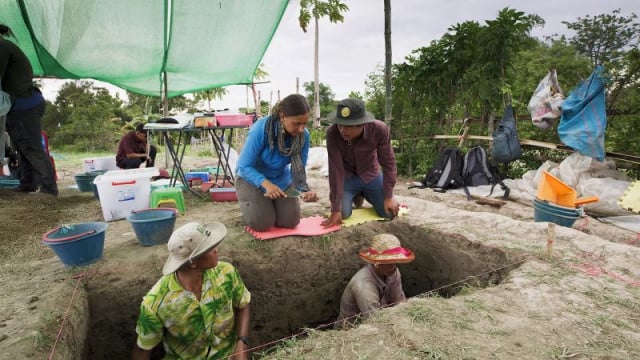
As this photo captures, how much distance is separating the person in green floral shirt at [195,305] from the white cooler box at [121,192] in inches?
86.5

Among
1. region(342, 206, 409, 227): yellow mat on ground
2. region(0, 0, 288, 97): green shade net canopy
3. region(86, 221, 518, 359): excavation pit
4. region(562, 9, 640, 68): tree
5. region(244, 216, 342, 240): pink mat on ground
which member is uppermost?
region(562, 9, 640, 68): tree

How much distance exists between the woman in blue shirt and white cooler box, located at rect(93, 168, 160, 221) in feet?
4.55

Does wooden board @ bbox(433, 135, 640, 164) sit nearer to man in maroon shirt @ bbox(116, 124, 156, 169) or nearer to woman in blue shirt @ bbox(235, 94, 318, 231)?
woman in blue shirt @ bbox(235, 94, 318, 231)

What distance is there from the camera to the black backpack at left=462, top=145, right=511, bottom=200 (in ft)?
19.2

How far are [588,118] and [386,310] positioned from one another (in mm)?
4443

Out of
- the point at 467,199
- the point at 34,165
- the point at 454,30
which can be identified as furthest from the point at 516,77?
the point at 34,165

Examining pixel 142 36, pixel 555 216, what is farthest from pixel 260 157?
pixel 142 36

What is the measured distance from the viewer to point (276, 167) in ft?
10.6

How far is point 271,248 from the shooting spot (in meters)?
3.19

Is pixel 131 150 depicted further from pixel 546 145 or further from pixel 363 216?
pixel 546 145

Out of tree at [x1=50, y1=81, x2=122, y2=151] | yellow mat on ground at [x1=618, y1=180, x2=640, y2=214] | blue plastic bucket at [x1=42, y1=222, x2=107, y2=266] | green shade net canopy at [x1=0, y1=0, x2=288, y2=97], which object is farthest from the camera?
tree at [x1=50, y1=81, x2=122, y2=151]

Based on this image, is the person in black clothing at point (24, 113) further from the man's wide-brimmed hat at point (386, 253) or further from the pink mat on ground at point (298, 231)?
the man's wide-brimmed hat at point (386, 253)

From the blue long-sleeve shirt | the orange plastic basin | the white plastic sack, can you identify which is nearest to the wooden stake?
the orange plastic basin

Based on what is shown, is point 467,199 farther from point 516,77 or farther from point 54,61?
point 54,61
